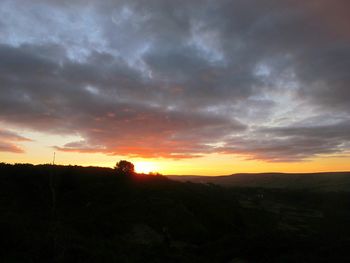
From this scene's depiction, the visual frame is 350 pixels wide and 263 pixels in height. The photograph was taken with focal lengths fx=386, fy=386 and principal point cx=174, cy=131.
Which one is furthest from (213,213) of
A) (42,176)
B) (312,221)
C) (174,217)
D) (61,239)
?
(61,239)

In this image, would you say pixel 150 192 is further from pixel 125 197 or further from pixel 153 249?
pixel 153 249

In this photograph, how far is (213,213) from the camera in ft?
132

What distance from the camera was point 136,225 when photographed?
32.2 metres

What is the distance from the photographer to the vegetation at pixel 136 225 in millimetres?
19066

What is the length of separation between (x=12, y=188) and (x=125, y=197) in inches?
446

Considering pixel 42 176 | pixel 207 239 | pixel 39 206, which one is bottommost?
pixel 207 239

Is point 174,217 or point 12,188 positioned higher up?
point 12,188

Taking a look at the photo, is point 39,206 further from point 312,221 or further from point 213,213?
point 312,221

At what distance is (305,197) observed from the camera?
8056 cm

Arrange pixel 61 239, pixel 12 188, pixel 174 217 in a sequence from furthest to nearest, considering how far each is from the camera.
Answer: pixel 12 188, pixel 174 217, pixel 61 239

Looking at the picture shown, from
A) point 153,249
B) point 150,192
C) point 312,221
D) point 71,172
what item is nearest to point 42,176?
point 71,172

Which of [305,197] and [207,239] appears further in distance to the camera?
[305,197]

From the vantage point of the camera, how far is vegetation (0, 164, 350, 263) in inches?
751

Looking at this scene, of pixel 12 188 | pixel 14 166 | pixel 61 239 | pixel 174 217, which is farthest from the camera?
pixel 14 166
